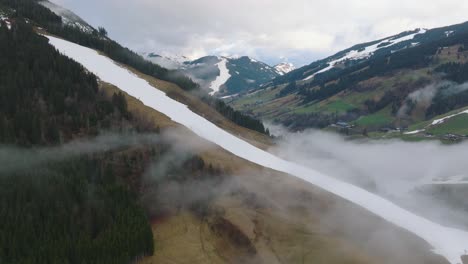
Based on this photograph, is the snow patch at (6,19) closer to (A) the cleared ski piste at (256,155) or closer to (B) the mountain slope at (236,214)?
(A) the cleared ski piste at (256,155)

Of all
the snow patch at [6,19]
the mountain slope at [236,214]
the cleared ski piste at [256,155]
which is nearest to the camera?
the mountain slope at [236,214]

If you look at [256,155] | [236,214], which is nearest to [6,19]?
[256,155]

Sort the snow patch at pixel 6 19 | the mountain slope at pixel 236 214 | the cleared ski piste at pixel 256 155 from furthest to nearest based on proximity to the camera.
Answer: the snow patch at pixel 6 19 → the cleared ski piste at pixel 256 155 → the mountain slope at pixel 236 214

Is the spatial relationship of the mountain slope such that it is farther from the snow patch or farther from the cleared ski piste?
the snow patch

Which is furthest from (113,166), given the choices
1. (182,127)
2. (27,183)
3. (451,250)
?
(451,250)

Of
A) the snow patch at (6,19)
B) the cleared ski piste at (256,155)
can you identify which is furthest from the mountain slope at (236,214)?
the snow patch at (6,19)

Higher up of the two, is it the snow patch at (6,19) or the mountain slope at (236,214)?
the snow patch at (6,19)

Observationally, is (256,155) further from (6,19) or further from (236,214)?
(6,19)

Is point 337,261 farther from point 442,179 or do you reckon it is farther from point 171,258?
point 442,179

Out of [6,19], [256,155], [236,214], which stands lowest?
[236,214]
